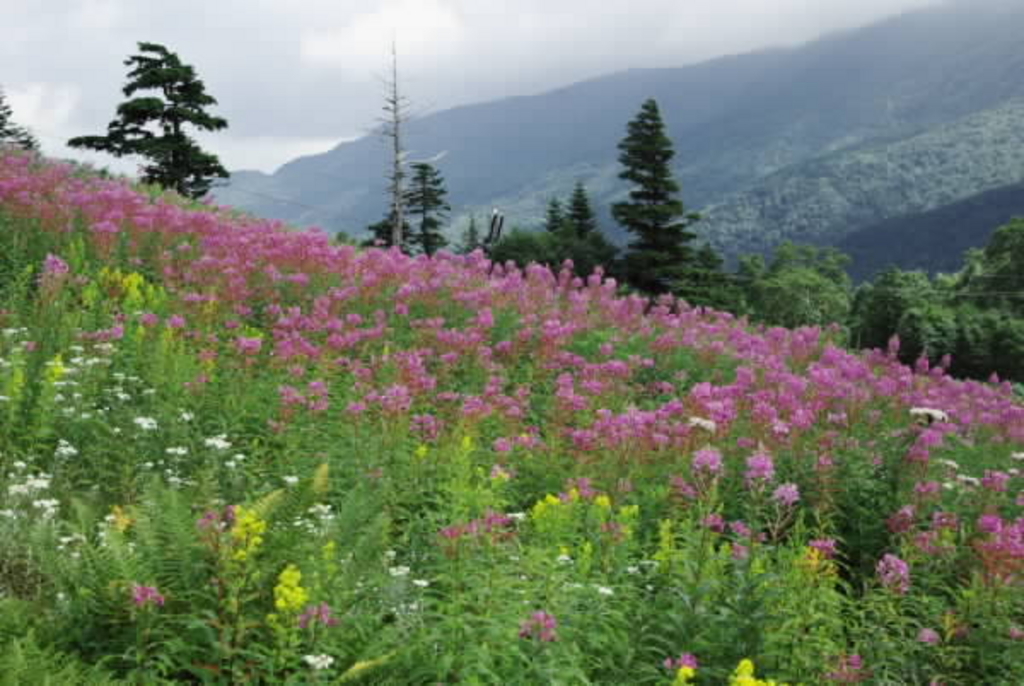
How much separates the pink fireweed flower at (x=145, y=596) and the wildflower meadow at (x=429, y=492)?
0.05 metres

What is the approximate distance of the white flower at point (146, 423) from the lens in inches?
205

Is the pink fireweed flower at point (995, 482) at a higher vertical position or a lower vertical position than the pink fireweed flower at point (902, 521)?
higher

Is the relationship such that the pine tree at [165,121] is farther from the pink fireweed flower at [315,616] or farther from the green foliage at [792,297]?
the green foliage at [792,297]

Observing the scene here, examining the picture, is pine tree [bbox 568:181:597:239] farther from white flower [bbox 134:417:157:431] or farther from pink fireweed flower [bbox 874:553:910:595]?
pink fireweed flower [bbox 874:553:910:595]

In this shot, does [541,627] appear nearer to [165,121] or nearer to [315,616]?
[315,616]

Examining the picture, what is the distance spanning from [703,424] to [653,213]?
39553 mm

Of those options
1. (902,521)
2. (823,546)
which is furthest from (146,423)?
(902,521)

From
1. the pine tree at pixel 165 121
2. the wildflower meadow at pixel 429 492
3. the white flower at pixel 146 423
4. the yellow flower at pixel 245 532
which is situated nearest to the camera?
the yellow flower at pixel 245 532

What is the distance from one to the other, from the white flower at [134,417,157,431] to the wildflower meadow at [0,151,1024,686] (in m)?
0.06

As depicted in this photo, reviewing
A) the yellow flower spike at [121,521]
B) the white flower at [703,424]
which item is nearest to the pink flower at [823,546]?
the white flower at [703,424]

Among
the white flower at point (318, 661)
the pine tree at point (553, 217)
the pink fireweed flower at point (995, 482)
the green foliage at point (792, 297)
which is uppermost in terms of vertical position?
the pine tree at point (553, 217)

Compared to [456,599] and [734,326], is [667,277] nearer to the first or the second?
[734,326]

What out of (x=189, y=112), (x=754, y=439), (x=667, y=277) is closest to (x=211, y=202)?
(x=754, y=439)

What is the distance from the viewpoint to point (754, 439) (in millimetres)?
6770
